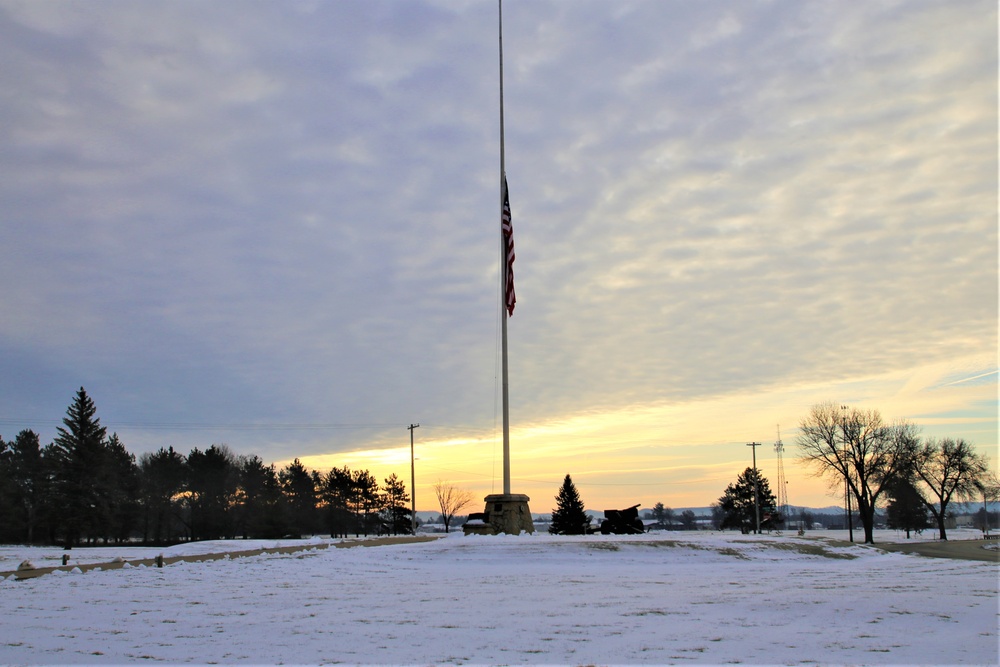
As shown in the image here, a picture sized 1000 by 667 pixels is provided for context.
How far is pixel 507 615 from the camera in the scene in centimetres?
1284

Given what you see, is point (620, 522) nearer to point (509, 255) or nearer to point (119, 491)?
point (509, 255)

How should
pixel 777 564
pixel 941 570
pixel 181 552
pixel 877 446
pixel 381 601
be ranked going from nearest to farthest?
pixel 381 601 < pixel 941 570 < pixel 777 564 < pixel 181 552 < pixel 877 446

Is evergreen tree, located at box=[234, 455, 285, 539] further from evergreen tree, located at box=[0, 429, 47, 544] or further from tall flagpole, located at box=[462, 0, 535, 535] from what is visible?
tall flagpole, located at box=[462, 0, 535, 535]

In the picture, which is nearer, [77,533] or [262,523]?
[77,533]

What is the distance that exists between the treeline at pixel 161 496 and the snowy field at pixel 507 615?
159 ft

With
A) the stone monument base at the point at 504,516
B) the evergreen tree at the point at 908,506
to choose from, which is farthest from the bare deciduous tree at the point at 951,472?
the stone monument base at the point at 504,516

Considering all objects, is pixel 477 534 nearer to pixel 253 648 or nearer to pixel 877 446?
pixel 253 648

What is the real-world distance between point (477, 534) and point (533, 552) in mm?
7090

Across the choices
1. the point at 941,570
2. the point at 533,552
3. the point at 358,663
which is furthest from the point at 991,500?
the point at 358,663

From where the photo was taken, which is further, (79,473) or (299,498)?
(299,498)

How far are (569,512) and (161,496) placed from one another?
44.8 metres

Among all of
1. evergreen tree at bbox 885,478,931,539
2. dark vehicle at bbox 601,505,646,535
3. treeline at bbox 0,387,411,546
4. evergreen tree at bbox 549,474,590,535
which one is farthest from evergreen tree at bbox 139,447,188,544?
evergreen tree at bbox 885,478,931,539

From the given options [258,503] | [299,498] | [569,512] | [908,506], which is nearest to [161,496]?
[258,503]

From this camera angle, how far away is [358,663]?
9000 millimetres
